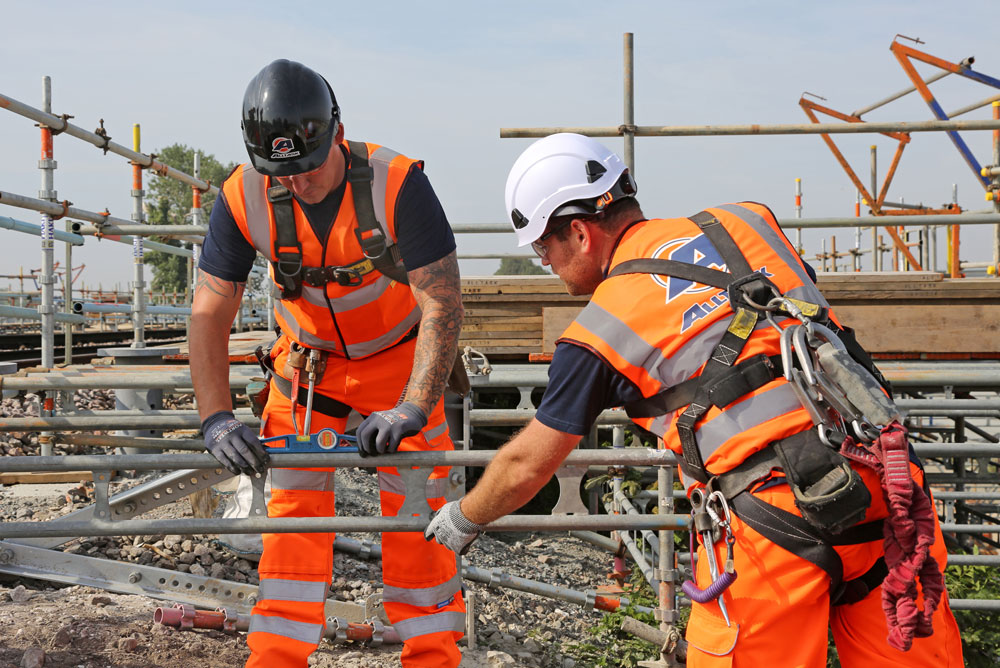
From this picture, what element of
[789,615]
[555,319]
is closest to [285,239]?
[789,615]

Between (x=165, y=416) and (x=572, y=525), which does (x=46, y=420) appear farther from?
(x=572, y=525)

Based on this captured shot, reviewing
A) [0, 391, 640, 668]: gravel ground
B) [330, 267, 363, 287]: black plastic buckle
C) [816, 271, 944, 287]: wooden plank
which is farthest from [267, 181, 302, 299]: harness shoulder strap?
[816, 271, 944, 287]: wooden plank

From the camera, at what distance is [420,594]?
305 centimetres

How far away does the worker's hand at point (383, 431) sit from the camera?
262cm

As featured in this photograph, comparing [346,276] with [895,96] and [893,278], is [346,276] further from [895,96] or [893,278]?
[895,96]

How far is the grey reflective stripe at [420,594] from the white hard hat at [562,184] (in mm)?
1376

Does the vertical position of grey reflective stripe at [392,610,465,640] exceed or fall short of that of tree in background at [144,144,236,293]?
it falls short

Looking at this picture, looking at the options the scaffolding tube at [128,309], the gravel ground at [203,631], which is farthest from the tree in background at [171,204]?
the gravel ground at [203,631]

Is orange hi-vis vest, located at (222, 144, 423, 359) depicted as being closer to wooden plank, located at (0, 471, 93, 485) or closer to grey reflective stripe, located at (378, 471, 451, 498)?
grey reflective stripe, located at (378, 471, 451, 498)

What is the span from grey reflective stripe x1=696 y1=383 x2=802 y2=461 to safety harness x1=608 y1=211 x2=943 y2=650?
Answer: 0.03 metres

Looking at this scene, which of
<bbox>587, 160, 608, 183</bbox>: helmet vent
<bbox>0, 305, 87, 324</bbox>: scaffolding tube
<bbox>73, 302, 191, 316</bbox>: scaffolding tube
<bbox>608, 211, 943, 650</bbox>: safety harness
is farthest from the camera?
<bbox>73, 302, 191, 316</bbox>: scaffolding tube

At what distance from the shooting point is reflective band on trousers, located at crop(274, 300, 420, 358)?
3199mm

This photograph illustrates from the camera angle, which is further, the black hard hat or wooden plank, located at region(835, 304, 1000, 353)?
→ wooden plank, located at region(835, 304, 1000, 353)

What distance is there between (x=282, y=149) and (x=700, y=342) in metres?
1.61
